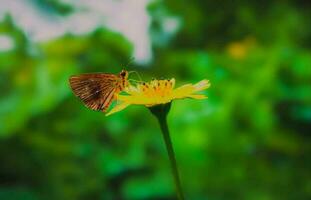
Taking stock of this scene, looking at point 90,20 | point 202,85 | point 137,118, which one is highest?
point 90,20

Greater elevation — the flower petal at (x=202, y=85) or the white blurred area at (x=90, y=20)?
the white blurred area at (x=90, y=20)

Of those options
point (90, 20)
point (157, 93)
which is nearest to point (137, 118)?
point (90, 20)

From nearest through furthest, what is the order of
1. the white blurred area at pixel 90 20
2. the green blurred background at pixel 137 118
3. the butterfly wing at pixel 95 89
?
the butterfly wing at pixel 95 89 < the green blurred background at pixel 137 118 < the white blurred area at pixel 90 20

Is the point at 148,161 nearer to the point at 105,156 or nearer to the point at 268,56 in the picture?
the point at 105,156

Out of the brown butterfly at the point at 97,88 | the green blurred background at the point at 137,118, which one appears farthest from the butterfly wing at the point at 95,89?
the green blurred background at the point at 137,118

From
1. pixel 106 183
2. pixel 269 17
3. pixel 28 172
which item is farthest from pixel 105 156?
pixel 269 17

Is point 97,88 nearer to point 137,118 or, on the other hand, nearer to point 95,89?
point 95,89

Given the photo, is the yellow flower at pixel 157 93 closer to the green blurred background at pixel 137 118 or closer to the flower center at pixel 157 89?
the flower center at pixel 157 89
